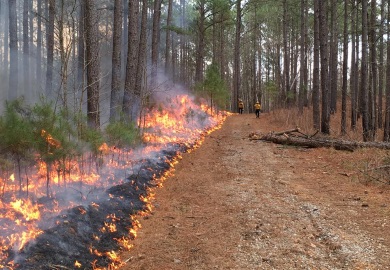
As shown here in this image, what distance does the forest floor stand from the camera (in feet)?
13.5

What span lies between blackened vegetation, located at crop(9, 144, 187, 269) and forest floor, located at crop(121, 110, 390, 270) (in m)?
0.35

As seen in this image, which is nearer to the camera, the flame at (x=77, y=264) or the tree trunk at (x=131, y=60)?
the flame at (x=77, y=264)

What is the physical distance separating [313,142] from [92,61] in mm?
8314

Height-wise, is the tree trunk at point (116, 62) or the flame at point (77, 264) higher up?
the tree trunk at point (116, 62)

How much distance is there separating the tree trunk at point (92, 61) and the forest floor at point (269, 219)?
108 inches

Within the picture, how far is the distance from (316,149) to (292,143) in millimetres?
1144

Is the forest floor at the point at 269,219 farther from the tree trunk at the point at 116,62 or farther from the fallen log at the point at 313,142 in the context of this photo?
the tree trunk at the point at 116,62

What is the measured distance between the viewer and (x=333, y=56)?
21.8 m

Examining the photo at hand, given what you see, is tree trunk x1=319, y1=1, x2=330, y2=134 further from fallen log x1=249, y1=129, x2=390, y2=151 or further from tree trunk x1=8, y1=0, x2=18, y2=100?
tree trunk x1=8, y1=0, x2=18, y2=100

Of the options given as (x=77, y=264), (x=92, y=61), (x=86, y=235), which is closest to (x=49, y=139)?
(x=86, y=235)

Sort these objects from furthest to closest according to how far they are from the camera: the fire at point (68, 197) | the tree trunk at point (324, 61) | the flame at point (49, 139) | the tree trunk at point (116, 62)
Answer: the tree trunk at point (324, 61) < the tree trunk at point (116, 62) < the flame at point (49, 139) < the fire at point (68, 197)

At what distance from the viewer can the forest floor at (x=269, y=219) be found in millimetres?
4125

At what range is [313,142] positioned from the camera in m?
11.5

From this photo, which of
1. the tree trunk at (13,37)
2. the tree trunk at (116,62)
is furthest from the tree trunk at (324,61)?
the tree trunk at (13,37)
